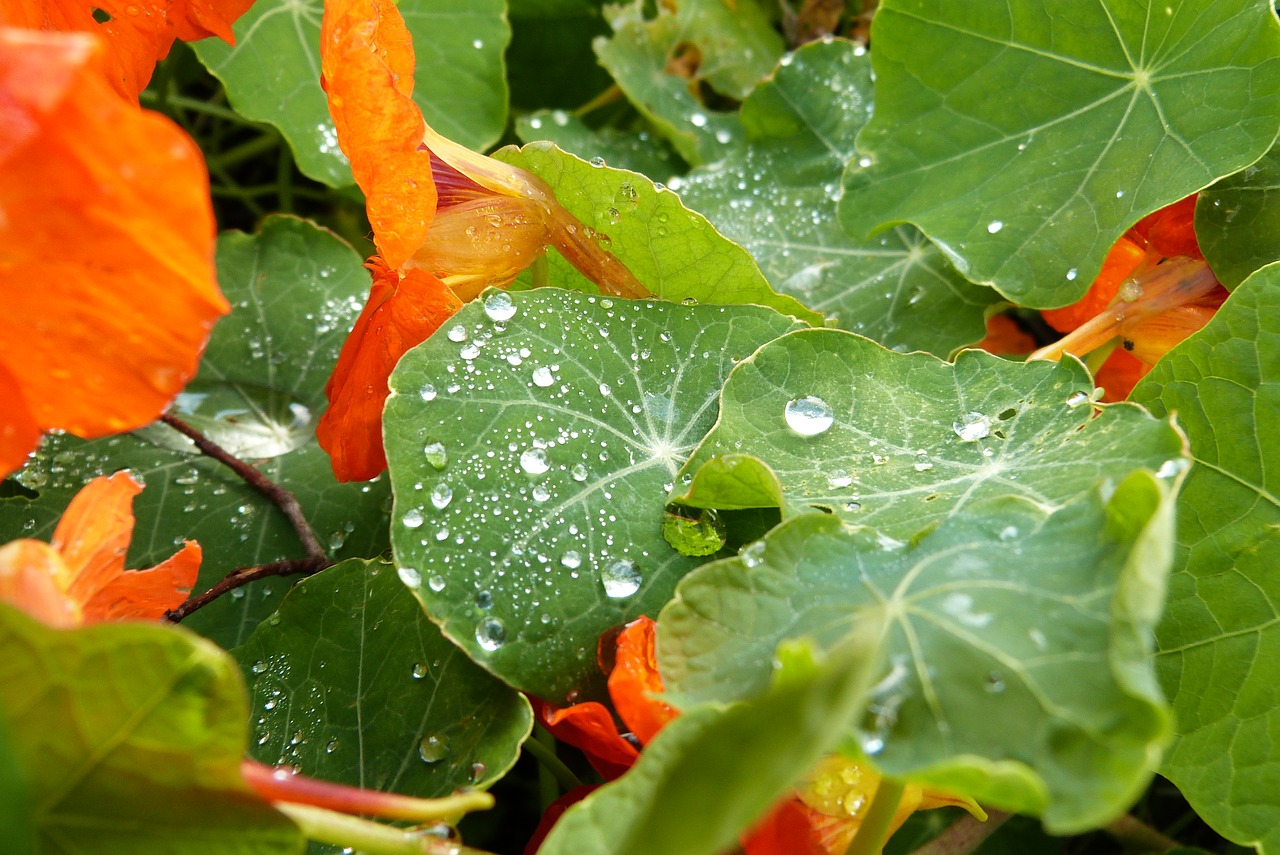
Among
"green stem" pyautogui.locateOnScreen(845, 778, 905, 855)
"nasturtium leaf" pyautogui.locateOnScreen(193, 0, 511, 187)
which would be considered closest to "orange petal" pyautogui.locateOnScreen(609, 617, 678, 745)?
"green stem" pyautogui.locateOnScreen(845, 778, 905, 855)

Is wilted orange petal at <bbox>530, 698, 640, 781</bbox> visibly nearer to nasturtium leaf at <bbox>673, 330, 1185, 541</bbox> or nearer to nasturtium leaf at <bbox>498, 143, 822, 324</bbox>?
nasturtium leaf at <bbox>673, 330, 1185, 541</bbox>

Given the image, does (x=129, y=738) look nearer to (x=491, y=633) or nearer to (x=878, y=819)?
(x=491, y=633)

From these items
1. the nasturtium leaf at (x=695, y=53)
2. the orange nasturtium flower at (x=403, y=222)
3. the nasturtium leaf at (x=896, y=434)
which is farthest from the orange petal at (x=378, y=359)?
the nasturtium leaf at (x=695, y=53)

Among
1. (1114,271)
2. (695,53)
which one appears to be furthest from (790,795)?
(695,53)

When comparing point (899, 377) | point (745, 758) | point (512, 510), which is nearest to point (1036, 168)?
point (899, 377)

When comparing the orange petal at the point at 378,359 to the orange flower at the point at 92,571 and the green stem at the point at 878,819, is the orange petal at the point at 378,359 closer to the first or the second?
the orange flower at the point at 92,571

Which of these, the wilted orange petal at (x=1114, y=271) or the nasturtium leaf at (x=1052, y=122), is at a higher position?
the nasturtium leaf at (x=1052, y=122)

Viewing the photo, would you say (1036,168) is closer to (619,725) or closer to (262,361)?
(619,725)
